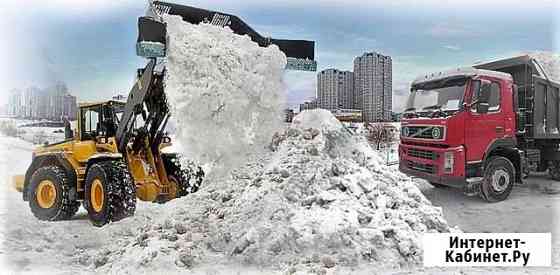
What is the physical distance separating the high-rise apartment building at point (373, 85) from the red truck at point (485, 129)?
238 millimetres

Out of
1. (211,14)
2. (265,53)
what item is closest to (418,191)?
(265,53)

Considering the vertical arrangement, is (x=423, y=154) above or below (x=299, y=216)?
above

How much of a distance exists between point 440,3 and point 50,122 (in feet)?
6.47

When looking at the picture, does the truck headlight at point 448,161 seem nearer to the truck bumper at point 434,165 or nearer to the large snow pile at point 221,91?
the truck bumper at point 434,165

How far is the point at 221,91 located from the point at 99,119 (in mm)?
871

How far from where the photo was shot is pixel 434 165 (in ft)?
10.2

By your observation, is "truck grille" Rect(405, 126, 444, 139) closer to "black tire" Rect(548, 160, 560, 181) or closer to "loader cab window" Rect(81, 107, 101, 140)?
"black tire" Rect(548, 160, 560, 181)

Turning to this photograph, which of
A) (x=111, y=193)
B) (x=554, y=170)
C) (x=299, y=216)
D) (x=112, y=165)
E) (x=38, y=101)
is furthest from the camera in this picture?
(x=554, y=170)

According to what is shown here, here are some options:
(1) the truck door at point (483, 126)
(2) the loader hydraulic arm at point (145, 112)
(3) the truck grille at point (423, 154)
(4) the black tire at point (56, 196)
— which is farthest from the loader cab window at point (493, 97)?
(4) the black tire at point (56, 196)

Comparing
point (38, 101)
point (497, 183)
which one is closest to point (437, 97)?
point (497, 183)

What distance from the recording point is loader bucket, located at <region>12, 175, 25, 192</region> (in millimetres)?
2574

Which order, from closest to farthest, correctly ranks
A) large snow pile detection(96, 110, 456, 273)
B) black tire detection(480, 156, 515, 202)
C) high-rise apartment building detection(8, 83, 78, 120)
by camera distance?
1. large snow pile detection(96, 110, 456, 273)
2. high-rise apartment building detection(8, 83, 78, 120)
3. black tire detection(480, 156, 515, 202)

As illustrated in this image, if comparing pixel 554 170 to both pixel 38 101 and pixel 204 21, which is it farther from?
pixel 38 101

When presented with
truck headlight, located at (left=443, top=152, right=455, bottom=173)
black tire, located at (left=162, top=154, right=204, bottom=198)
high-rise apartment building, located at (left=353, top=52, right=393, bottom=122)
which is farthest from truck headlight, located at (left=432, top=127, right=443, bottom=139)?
black tire, located at (left=162, top=154, right=204, bottom=198)
